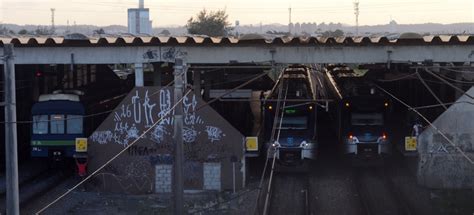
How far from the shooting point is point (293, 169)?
25.9 m

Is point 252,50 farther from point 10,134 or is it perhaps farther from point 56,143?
point 10,134

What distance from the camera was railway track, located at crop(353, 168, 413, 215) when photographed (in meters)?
21.4

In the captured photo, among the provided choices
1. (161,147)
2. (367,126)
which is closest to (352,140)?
(367,126)

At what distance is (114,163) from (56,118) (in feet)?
16.1

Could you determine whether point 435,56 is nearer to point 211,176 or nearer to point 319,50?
point 319,50

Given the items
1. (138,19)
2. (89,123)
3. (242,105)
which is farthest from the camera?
(138,19)

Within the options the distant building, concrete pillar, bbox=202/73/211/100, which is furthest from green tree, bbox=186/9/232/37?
concrete pillar, bbox=202/73/211/100

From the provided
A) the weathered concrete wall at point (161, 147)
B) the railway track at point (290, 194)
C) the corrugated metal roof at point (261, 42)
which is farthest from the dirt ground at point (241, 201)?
the corrugated metal roof at point (261, 42)

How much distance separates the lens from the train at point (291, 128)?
82.7ft

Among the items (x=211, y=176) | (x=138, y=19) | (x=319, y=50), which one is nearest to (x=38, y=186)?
(x=211, y=176)

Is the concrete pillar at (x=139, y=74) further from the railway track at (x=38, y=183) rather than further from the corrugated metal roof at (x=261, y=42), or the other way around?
the railway track at (x=38, y=183)

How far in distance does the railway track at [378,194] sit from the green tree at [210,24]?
59.3 meters

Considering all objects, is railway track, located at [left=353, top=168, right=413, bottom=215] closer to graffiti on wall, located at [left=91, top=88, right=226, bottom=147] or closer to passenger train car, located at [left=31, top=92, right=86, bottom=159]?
graffiti on wall, located at [left=91, top=88, right=226, bottom=147]

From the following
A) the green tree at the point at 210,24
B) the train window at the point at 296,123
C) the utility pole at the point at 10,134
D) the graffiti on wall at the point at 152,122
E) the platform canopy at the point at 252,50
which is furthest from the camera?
the green tree at the point at 210,24
